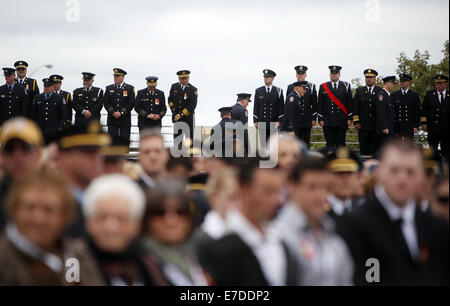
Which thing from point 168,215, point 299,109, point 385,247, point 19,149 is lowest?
point 385,247

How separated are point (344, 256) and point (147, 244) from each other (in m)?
1.23

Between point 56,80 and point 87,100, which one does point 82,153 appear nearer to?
point 87,100

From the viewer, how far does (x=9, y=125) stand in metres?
4.57

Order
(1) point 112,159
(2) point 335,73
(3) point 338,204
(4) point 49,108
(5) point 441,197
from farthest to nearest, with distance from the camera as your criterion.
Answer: (4) point 49,108 → (2) point 335,73 → (3) point 338,204 → (5) point 441,197 → (1) point 112,159

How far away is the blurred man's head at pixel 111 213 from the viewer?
11.0 ft

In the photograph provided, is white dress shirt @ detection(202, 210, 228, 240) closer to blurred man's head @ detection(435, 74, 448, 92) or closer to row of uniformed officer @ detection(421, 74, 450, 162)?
row of uniformed officer @ detection(421, 74, 450, 162)

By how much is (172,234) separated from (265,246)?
1.75 ft

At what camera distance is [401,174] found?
402 cm

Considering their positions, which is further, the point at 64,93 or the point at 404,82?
the point at 64,93

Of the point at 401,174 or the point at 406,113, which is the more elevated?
the point at 406,113

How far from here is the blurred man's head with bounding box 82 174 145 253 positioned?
3.34 meters

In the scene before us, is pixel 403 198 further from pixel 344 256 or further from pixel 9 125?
pixel 9 125

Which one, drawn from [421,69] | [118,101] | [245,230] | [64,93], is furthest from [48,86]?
[421,69]
